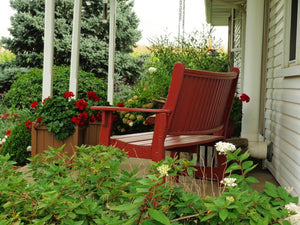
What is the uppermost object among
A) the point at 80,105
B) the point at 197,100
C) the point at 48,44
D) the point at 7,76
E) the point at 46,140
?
the point at 48,44

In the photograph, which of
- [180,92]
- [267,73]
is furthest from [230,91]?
[267,73]

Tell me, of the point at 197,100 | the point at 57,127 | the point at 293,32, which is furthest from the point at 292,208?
the point at 57,127

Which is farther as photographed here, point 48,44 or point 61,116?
point 48,44

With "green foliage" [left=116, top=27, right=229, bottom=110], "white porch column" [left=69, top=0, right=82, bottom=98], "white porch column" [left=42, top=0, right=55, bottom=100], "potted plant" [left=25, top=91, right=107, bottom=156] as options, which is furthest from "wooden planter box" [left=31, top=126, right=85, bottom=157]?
"green foliage" [left=116, top=27, right=229, bottom=110]

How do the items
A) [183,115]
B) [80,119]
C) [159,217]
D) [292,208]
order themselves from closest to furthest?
[159,217]
[292,208]
[183,115]
[80,119]

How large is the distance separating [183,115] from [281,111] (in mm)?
1313

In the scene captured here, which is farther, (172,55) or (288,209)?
(172,55)

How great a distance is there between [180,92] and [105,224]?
1.87 m

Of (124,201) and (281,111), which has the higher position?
(281,111)

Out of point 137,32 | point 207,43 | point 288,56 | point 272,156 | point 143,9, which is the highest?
point 143,9

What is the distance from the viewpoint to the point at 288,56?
4.04m

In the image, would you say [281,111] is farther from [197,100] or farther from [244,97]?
[197,100]

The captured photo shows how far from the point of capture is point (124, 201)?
1549 mm

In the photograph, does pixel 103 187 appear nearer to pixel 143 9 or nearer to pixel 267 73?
pixel 267 73
